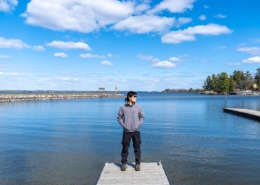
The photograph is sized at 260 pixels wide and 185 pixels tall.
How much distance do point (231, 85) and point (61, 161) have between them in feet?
564

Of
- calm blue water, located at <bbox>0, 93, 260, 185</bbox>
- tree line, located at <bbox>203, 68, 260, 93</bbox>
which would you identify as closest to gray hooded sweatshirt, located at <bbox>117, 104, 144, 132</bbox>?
calm blue water, located at <bbox>0, 93, 260, 185</bbox>

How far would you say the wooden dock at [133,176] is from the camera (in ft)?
22.3

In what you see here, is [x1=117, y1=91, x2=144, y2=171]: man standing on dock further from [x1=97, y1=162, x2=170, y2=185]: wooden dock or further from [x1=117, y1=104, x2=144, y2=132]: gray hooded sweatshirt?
[x1=97, y1=162, x2=170, y2=185]: wooden dock

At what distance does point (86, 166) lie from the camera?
10336mm

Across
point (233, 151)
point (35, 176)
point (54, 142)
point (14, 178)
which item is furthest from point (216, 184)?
point (54, 142)

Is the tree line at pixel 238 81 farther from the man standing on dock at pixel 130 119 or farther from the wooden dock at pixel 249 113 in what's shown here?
the man standing on dock at pixel 130 119

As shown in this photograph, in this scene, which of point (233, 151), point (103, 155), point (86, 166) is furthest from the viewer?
point (233, 151)

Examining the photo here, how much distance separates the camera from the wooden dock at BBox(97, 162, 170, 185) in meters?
6.81

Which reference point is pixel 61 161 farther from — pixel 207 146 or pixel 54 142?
pixel 207 146

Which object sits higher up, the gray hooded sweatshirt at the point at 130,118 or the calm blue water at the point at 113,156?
the gray hooded sweatshirt at the point at 130,118

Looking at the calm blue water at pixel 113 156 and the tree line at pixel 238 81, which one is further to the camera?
the tree line at pixel 238 81

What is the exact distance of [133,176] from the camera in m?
7.27

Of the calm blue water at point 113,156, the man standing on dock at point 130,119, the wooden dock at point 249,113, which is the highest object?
the man standing on dock at point 130,119

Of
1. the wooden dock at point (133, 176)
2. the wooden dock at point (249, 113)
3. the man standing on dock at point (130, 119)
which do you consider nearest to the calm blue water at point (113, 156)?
the wooden dock at point (133, 176)
